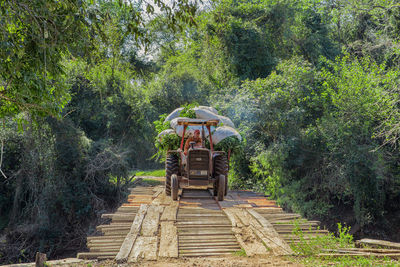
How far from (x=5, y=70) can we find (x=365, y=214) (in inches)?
436

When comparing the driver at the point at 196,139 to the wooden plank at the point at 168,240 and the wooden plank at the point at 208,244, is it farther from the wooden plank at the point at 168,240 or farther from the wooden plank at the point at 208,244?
the wooden plank at the point at 208,244

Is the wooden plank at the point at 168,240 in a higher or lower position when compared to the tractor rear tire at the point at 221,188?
lower

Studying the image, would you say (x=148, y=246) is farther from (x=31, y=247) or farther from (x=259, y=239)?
(x=31, y=247)

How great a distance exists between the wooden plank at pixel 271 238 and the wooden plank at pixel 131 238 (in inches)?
78.4

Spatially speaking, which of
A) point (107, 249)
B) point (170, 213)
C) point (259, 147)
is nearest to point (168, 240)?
point (107, 249)

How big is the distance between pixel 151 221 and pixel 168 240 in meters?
0.95

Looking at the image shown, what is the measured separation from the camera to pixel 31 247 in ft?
37.1

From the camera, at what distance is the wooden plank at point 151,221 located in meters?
5.41

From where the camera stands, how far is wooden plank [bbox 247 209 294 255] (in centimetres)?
481

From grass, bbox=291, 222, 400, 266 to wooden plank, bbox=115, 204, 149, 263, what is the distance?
2319mm

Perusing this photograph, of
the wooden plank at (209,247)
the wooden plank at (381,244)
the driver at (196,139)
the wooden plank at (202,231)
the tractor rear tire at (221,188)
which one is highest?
the driver at (196,139)

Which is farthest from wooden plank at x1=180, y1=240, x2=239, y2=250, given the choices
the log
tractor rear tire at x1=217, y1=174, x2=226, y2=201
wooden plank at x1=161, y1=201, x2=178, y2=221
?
tractor rear tire at x1=217, y1=174, x2=226, y2=201

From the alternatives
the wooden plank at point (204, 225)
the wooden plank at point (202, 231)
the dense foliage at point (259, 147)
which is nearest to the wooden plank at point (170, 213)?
the wooden plank at point (204, 225)

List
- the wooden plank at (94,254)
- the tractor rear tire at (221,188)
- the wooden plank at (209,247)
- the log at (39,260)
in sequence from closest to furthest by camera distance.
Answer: the log at (39,260)
the wooden plank at (94,254)
the wooden plank at (209,247)
the tractor rear tire at (221,188)
